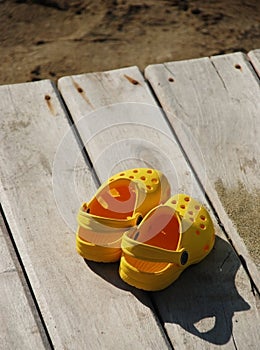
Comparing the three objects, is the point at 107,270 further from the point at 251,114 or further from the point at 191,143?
the point at 251,114

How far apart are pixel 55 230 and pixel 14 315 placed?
302 mm

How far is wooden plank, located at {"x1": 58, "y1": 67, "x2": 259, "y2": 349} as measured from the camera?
2.29 meters

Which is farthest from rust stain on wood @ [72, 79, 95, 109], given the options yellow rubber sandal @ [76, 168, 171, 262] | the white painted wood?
yellow rubber sandal @ [76, 168, 171, 262]

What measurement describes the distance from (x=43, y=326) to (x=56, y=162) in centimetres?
58

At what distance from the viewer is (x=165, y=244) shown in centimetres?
241

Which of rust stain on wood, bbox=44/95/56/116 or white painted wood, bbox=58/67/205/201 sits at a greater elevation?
rust stain on wood, bbox=44/95/56/116

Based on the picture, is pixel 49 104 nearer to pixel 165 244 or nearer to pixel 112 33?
pixel 165 244

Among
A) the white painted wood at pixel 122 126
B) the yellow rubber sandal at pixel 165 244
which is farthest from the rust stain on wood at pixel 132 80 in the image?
the yellow rubber sandal at pixel 165 244

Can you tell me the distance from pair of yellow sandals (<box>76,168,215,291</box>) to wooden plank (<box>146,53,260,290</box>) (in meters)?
0.15

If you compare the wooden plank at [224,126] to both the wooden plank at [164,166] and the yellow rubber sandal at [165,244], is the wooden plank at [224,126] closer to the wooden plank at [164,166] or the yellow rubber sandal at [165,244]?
the wooden plank at [164,166]

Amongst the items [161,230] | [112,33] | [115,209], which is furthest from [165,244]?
[112,33]

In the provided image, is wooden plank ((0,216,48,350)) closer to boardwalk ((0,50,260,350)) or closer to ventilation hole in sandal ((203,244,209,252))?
boardwalk ((0,50,260,350))

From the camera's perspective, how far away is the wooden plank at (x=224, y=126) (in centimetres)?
258

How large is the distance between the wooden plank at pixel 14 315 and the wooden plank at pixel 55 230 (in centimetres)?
4
